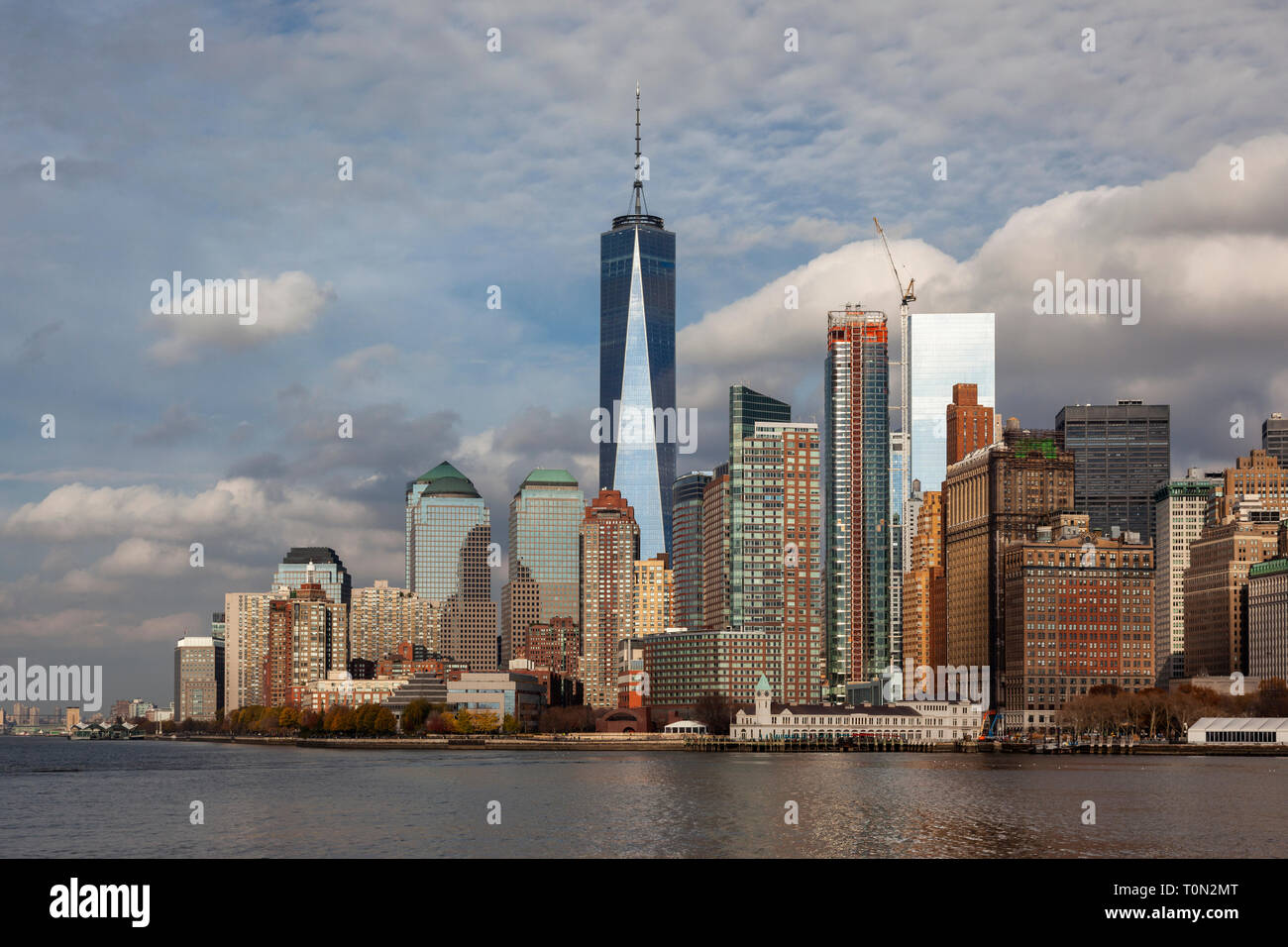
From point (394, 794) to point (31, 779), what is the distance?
200ft

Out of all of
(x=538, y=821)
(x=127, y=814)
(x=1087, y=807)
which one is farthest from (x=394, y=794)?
(x=1087, y=807)

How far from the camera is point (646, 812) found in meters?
93.1

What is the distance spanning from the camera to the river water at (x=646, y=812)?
7088cm

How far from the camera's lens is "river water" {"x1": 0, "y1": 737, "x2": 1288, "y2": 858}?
70875 millimetres
